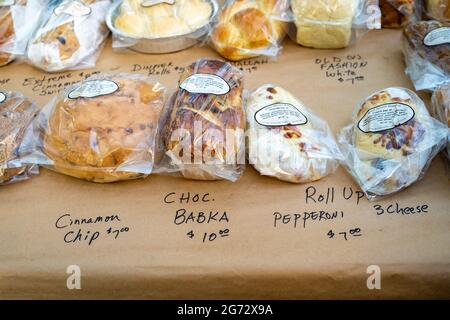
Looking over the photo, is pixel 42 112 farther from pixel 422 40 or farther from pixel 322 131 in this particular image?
pixel 422 40

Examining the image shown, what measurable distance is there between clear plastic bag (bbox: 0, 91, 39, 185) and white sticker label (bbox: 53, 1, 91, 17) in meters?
0.36

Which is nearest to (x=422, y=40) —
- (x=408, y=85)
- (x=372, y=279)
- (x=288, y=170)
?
(x=408, y=85)

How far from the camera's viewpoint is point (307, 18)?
46.9 inches

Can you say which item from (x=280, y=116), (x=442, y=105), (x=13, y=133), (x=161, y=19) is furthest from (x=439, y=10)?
(x=13, y=133)

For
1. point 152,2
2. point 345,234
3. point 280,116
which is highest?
point 152,2

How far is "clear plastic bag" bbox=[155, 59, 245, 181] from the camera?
852mm

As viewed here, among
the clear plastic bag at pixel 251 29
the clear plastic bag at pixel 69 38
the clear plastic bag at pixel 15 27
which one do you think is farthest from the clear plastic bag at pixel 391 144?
the clear plastic bag at pixel 15 27

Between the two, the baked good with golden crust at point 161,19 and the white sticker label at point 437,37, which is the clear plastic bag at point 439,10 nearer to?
the white sticker label at point 437,37

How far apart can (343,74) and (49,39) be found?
806 mm

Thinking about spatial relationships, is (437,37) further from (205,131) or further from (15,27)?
(15,27)

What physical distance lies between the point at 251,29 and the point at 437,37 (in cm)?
46

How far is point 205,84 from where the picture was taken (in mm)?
943

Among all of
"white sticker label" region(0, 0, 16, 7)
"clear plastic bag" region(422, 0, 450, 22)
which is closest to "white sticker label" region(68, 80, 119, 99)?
"white sticker label" region(0, 0, 16, 7)

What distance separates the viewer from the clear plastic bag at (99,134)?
89 centimetres
